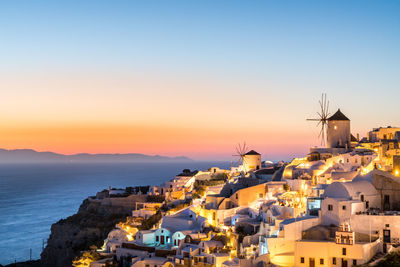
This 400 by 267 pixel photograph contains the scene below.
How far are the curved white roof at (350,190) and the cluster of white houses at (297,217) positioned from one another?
0.18 feet

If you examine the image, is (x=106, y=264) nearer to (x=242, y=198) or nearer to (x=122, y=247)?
(x=122, y=247)

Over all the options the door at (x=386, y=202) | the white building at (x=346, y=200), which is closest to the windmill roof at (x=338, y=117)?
the white building at (x=346, y=200)

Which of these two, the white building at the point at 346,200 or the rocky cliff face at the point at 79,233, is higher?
the white building at the point at 346,200

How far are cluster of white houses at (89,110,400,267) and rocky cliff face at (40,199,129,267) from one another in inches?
190

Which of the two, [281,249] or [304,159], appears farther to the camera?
[304,159]

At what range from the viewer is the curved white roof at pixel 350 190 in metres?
22.8

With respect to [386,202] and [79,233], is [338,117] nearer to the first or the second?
[386,202]

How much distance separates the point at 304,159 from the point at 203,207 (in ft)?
34.1

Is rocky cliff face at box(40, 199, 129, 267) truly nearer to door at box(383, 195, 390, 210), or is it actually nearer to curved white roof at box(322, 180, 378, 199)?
curved white roof at box(322, 180, 378, 199)

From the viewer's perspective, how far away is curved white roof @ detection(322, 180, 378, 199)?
22812 millimetres

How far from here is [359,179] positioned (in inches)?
996

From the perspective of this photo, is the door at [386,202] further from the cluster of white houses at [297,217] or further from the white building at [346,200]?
the white building at [346,200]

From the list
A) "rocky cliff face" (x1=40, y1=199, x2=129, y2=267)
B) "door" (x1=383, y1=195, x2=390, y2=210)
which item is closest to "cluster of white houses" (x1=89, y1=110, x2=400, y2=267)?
"door" (x1=383, y1=195, x2=390, y2=210)

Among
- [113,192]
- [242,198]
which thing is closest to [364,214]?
[242,198]
